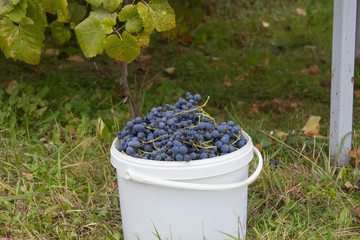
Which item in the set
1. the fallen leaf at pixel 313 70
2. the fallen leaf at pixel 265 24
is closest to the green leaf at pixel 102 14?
the fallen leaf at pixel 313 70

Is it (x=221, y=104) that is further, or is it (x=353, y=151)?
(x=221, y=104)

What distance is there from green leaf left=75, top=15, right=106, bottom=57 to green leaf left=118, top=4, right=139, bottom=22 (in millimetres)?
90

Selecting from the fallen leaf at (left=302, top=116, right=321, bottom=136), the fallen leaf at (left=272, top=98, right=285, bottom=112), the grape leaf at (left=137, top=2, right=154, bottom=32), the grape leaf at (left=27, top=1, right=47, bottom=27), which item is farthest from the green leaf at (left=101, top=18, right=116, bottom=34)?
the fallen leaf at (left=272, top=98, right=285, bottom=112)

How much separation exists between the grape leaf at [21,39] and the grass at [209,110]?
0.44m

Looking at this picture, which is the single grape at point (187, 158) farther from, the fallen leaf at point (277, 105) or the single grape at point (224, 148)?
the fallen leaf at point (277, 105)

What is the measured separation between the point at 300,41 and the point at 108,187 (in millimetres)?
2840

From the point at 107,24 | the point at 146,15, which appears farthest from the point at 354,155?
the point at 107,24

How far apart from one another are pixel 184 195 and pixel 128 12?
77 cm

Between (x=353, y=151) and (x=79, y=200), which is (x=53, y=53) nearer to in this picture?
(x=79, y=200)

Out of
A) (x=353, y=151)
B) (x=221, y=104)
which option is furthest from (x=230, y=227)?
(x=221, y=104)

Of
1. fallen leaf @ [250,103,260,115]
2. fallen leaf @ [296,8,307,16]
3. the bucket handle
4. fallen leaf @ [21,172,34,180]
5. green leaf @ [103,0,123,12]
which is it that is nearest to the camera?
the bucket handle

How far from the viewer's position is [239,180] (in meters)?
1.30

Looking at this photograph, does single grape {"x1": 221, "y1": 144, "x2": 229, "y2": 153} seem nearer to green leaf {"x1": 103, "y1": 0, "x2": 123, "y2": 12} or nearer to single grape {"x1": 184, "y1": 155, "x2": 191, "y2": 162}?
single grape {"x1": 184, "y1": 155, "x2": 191, "y2": 162}

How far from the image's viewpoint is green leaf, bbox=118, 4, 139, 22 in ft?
5.16
